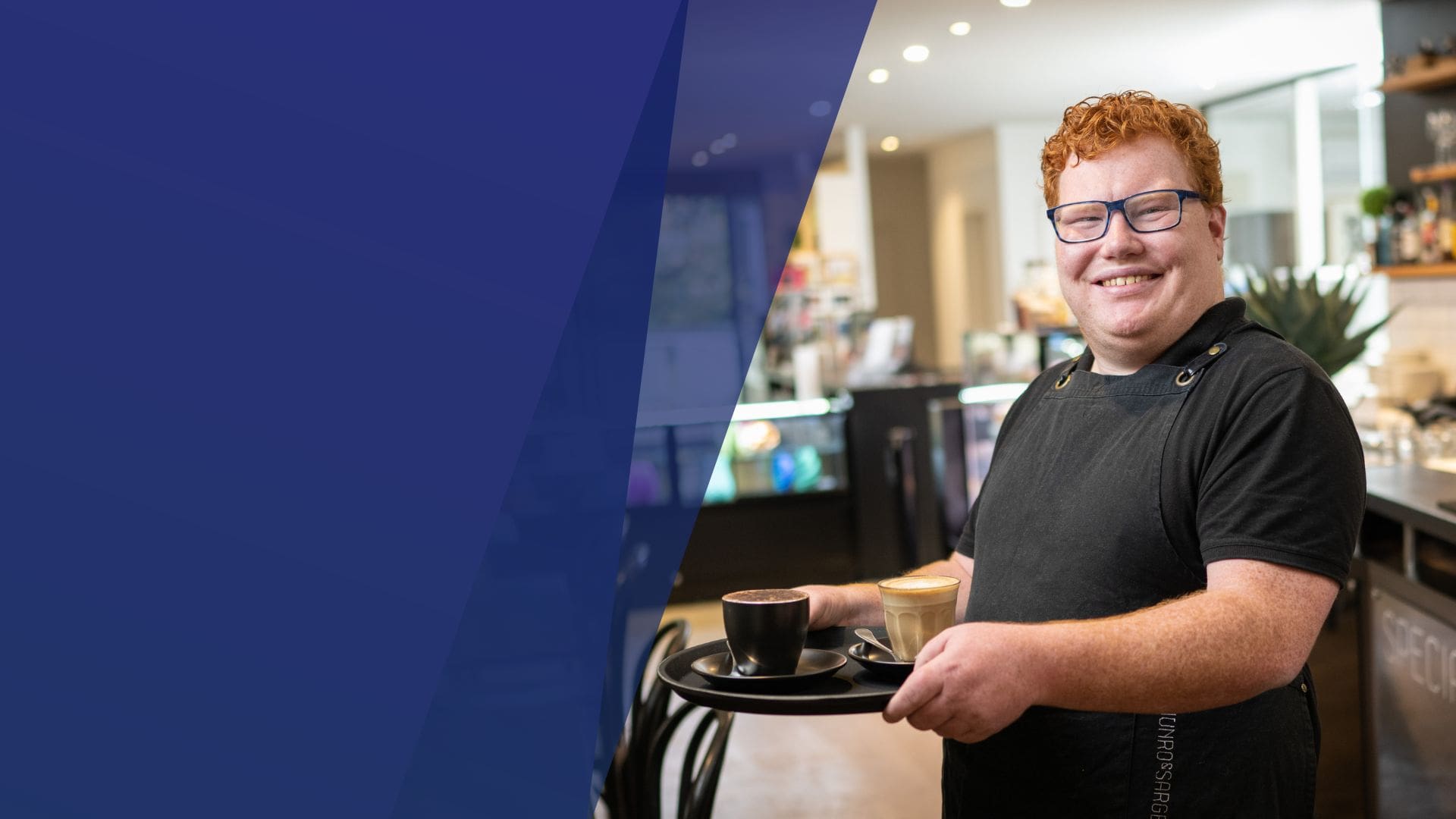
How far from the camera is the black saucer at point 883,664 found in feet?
3.75

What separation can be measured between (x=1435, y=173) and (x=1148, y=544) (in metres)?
5.72

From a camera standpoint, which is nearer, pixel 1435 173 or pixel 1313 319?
pixel 1313 319

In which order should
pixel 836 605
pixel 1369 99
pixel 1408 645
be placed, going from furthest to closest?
pixel 1369 99 → pixel 1408 645 → pixel 836 605

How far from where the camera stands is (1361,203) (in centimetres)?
647

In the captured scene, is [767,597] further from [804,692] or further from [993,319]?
[993,319]

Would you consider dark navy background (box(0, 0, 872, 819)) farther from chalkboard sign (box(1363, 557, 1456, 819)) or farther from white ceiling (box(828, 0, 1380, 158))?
white ceiling (box(828, 0, 1380, 158))

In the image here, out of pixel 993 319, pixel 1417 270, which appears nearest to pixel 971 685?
pixel 1417 270

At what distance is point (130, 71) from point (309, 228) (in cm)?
19

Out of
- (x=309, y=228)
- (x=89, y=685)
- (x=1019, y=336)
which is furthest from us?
(x=1019, y=336)

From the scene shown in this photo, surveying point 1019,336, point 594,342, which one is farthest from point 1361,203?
point 594,342

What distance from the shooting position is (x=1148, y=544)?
4.00 ft

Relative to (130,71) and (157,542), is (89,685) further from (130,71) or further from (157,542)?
(130,71)

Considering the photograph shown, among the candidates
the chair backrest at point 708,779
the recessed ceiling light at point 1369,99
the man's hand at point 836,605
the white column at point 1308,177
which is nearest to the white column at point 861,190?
the white column at point 1308,177

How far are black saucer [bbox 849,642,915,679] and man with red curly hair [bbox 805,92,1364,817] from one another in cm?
9
